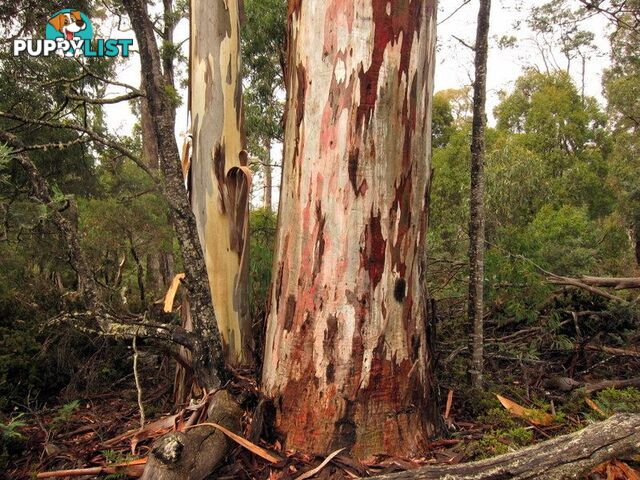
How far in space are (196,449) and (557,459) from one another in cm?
113

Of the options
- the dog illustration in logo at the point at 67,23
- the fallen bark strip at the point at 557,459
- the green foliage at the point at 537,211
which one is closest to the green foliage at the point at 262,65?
the dog illustration in logo at the point at 67,23

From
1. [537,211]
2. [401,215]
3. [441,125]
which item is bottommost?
[401,215]

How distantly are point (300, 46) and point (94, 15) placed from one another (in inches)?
420

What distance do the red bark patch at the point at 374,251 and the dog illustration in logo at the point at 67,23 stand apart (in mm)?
8188

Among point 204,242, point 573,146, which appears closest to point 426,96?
point 204,242

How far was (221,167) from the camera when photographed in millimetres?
3014

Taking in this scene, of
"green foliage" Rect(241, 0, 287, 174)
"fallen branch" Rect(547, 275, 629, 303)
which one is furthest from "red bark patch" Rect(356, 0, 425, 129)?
"green foliage" Rect(241, 0, 287, 174)

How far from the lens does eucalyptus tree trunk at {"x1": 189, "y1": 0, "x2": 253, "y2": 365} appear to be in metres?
2.88

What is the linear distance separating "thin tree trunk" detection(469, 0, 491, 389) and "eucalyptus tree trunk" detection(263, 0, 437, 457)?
590 mm

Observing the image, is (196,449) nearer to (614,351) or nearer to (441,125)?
(614,351)

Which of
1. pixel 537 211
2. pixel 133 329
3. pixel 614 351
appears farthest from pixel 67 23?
pixel 537 211

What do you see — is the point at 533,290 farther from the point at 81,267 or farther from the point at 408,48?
the point at 81,267

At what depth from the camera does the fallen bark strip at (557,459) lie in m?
1.38

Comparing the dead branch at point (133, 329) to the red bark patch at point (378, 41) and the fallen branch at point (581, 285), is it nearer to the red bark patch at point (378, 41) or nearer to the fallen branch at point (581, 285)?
the red bark patch at point (378, 41)
